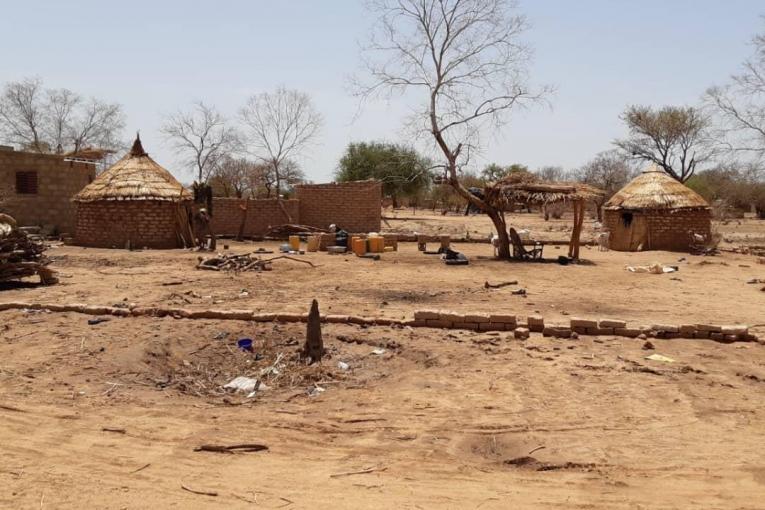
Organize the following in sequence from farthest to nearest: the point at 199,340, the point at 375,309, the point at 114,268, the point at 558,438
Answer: the point at 114,268
the point at 375,309
the point at 199,340
the point at 558,438

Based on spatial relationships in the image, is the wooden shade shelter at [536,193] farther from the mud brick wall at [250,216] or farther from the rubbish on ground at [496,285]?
the mud brick wall at [250,216]

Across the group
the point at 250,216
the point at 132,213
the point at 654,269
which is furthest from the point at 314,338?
the point at 250,216

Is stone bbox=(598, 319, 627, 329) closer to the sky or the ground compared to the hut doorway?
Answer: closer to the ground

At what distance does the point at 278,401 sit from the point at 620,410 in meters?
2.66

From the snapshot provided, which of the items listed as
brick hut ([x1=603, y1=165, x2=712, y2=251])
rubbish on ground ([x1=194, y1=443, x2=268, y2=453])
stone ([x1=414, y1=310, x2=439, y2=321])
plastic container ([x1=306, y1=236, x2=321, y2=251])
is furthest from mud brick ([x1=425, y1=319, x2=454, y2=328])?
brick hut ([x1=603, y1=165, x2=712, y2=251])

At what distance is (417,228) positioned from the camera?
85.6 feet

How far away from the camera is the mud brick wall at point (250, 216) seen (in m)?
21.9

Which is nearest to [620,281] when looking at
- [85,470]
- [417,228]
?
[85,470]

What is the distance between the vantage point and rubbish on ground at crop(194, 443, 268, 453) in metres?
3.86

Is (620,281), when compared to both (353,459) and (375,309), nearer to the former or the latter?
(375,309)

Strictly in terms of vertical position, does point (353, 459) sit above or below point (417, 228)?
below

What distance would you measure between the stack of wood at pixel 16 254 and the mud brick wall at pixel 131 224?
27.1ft

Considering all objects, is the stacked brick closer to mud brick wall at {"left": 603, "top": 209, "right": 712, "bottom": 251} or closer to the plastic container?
the plastic container

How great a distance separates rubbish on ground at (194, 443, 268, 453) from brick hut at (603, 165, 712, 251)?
1752 centimetres
